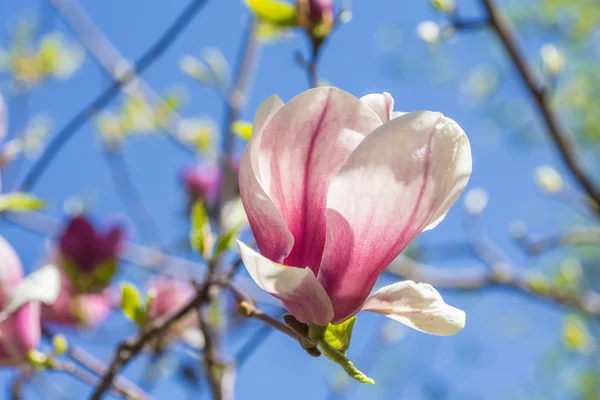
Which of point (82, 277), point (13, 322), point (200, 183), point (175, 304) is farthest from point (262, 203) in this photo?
point (200, 183)

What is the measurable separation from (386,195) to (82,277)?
89 cm

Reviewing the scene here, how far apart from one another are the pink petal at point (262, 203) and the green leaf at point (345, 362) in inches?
2.7

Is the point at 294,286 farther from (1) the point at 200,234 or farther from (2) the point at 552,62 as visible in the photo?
(2) the point at 552,62

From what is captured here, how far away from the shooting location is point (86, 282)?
45.6 inches

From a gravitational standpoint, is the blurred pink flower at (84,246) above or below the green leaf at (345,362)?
below

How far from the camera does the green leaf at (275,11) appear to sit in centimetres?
77

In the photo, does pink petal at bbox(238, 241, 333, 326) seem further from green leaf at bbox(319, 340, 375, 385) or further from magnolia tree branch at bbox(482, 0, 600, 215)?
magnolia tree branch at bbox(482, 0, 600, 215)

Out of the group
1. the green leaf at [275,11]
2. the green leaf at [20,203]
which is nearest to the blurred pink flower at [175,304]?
the green leaf at [20,203]

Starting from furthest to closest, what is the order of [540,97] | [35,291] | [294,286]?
[540,97], [35,291], [294,286]

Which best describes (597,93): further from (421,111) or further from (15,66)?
(421,111)

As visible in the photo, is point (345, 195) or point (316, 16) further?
point (316, 16)

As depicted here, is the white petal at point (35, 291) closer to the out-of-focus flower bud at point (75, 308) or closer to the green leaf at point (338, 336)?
the green leaf at point (338, 336)

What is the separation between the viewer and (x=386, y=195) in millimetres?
417

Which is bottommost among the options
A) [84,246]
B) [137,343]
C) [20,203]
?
[84,246]
